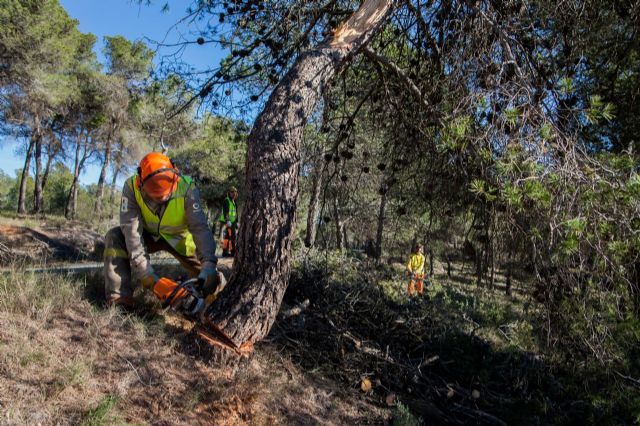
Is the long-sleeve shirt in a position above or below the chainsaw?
above

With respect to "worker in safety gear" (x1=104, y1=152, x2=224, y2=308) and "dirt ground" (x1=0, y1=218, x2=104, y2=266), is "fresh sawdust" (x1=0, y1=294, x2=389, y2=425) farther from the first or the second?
"dirt ground" (x1=0, y1=218, x2=104, y2=266)

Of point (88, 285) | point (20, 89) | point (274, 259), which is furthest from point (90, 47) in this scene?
point (274, 259)

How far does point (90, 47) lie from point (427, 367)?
2418 cm

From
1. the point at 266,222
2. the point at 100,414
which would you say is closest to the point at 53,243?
the point at 266,222

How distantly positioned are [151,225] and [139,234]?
160 mm

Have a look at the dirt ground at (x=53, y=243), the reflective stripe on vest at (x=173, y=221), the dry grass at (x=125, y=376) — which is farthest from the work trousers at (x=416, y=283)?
the dirt ground at (x=53, y=243)

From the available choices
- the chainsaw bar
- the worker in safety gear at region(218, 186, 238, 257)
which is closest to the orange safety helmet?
the chainsaw bar

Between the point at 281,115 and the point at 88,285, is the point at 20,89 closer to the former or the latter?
the point at 88,285

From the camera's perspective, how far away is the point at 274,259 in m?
3.25

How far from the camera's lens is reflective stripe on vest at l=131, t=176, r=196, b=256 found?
379 centimetres

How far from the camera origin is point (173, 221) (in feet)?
12.7

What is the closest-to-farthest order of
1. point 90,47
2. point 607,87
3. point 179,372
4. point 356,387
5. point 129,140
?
point 179,372
point 356,387
point 607,87
point 90,47
point 129,140

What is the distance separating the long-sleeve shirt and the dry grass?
1.57 ft

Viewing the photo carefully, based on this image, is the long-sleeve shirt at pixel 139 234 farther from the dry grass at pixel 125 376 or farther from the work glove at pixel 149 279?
the dry grass at pixel 125 376
